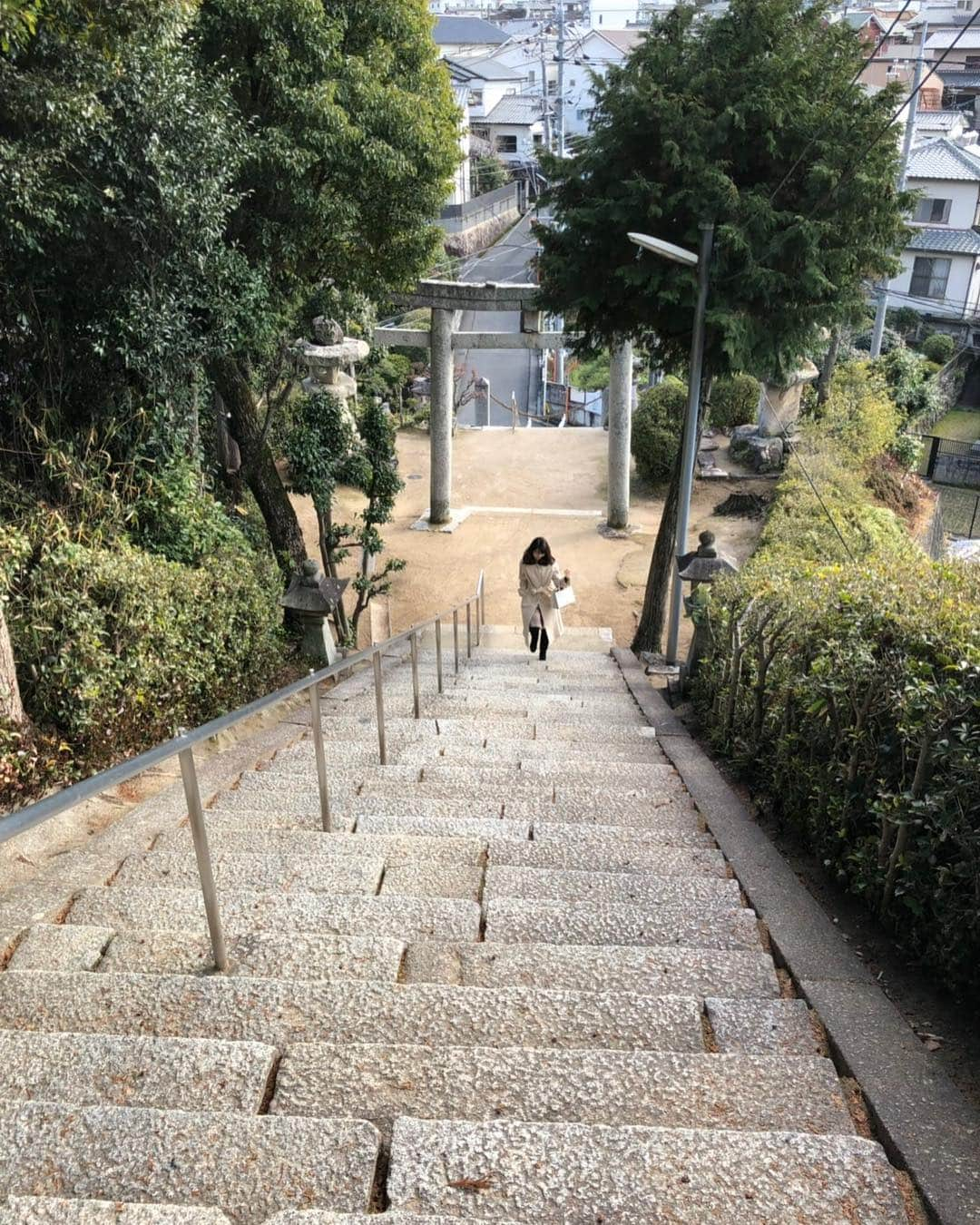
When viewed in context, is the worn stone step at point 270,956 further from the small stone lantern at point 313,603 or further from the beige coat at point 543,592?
the beige coat at point 543,592

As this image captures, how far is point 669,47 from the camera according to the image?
8.59 metres

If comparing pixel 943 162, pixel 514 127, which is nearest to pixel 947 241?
pixel 943 162

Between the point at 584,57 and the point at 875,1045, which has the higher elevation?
the point at 584,57

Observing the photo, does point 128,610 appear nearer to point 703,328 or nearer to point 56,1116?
point 56,1116

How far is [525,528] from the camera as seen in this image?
1630 centimetres

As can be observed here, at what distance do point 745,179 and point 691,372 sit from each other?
75.6 inches

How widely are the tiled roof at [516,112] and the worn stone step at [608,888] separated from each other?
4821 cm

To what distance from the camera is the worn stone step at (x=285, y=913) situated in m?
2.79

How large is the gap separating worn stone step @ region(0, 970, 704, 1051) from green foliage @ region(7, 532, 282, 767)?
9.92 ft

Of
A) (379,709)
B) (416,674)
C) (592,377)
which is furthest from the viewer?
(592,377)

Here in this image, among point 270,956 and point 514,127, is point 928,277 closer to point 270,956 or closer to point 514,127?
point 514,127

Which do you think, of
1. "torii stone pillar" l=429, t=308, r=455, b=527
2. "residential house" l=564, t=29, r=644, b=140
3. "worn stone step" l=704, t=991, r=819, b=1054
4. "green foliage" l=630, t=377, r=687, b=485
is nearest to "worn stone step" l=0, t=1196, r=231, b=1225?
"worn stone step" l=704, t=991, r=819, b=1054

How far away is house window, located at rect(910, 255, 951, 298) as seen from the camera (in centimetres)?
2802

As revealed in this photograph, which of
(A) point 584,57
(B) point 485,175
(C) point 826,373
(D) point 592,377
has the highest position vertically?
(A) point 584,57
